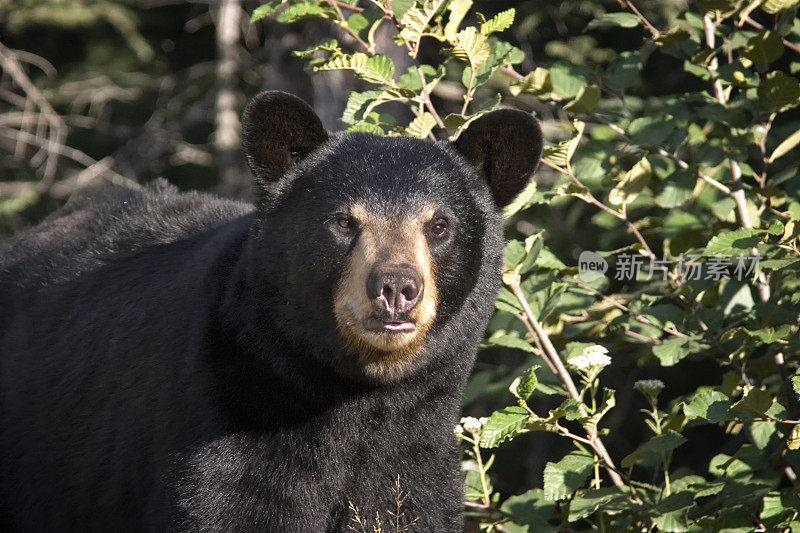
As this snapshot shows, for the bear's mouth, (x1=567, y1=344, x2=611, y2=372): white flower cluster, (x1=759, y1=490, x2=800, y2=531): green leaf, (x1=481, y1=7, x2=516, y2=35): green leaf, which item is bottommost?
(x1=759, y1=490, x2=800, y2=531): green leaf

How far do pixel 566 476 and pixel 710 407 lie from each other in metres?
0.60

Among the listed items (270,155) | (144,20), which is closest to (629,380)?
(270,155)

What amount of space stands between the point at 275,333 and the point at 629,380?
614 centimetres

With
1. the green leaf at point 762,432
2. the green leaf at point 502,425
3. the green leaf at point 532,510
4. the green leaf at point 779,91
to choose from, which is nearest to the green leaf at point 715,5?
the green leaf at point 779,91

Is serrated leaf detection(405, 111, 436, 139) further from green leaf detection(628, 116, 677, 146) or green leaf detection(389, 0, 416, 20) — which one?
green leaf detection(628, 116, 677, 146)

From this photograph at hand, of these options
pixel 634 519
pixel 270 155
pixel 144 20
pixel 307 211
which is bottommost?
pixel 634 519

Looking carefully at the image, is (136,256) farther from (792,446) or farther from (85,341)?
(792,446)

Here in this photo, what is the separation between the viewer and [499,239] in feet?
11.6

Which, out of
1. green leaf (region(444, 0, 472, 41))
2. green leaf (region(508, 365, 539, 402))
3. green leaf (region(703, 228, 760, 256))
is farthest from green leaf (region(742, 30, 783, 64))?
green leaf (region(508, 365, 539, 402))

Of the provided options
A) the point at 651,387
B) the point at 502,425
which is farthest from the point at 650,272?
the point at 502,425

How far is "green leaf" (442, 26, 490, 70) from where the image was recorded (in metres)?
3.87

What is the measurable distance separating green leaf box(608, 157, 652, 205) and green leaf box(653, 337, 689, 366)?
618 mm

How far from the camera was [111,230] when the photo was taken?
420cm

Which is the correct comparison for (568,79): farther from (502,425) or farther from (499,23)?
(502,425)
